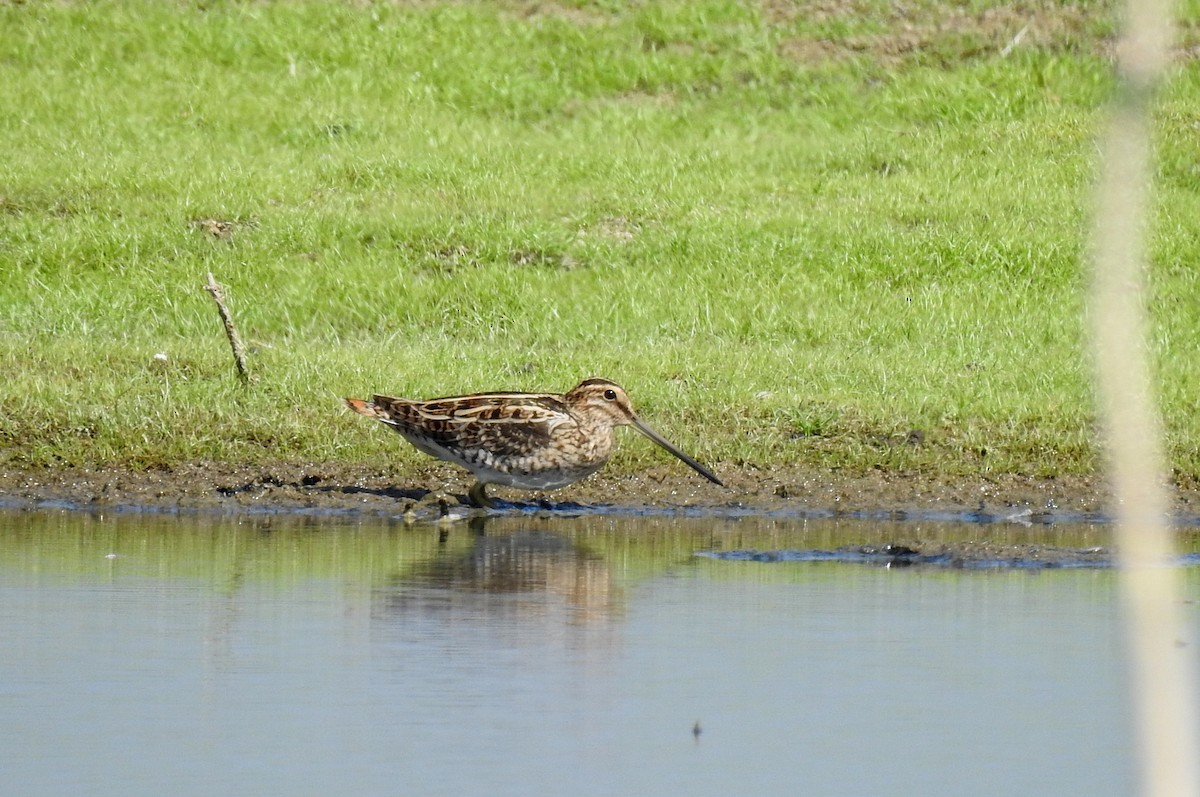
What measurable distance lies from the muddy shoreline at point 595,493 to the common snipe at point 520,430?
247 millimetres

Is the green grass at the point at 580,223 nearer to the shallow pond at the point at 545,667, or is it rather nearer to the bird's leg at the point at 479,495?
the bird's leg at the point at 479,495

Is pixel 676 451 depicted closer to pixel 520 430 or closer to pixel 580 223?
pixel 520 430

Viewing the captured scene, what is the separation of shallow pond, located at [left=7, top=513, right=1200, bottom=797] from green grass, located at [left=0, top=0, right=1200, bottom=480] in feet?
6.74

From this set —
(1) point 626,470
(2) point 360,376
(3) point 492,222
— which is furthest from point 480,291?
(1) point 626,470

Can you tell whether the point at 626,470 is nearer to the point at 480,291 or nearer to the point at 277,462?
the point at 277,462

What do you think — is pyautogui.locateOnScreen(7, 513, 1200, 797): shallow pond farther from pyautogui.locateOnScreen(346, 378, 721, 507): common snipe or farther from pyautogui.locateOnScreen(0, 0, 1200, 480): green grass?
pyautogui.locateOnScreen(0, 0, 1200, 480): green grass

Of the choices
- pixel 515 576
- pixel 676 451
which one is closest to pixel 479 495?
pixel 676 451

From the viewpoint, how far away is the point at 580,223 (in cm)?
1499

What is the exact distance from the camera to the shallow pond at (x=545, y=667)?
4309 millimetres

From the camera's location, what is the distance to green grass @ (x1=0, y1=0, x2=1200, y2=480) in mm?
10461

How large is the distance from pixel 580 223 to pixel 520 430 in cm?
615

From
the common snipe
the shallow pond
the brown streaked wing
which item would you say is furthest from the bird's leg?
the shallow pond

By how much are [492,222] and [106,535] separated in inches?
274

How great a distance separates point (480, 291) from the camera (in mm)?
13359
